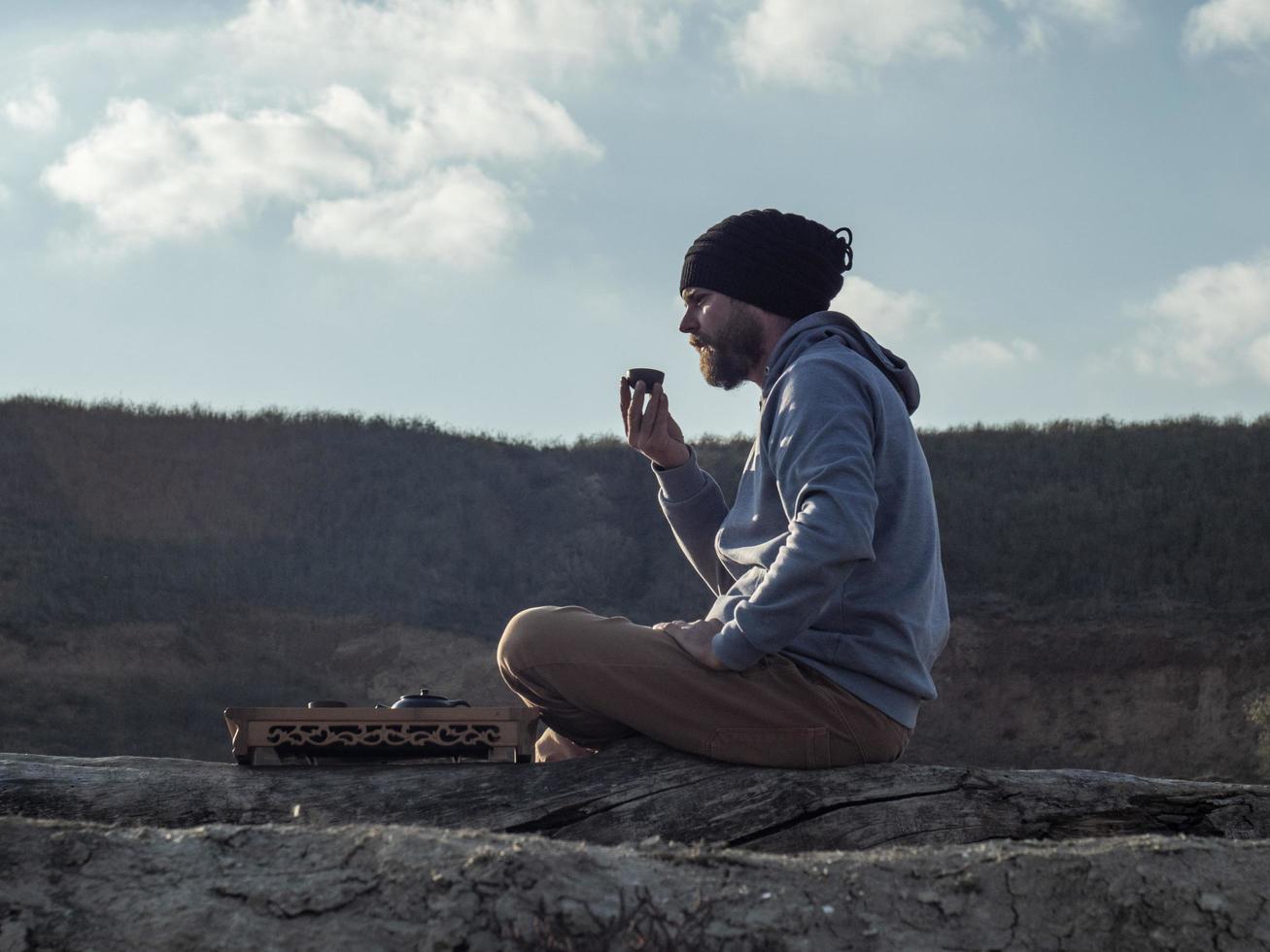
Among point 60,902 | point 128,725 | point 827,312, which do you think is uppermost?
point 827,312

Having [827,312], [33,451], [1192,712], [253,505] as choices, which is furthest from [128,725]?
[827,312]

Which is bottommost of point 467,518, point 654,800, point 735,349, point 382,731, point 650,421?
point 654,800

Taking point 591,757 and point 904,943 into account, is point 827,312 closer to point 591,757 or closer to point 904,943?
point 591,757

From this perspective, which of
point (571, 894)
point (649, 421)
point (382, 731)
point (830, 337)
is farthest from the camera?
point (649, 421)

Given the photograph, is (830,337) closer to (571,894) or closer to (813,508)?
(813,508)

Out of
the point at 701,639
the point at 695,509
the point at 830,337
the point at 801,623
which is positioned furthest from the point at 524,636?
the point at 830,337

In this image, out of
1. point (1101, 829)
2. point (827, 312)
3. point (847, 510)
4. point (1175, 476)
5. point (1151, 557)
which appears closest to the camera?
point (847, 510)

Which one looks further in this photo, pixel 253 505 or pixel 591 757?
pixel 253 505

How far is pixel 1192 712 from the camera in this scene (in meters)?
15.3

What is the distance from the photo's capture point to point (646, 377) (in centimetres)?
418

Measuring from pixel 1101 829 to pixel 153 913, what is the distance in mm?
2383

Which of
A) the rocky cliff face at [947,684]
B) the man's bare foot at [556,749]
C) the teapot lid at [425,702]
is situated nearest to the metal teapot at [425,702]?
the teapot lid at [425,702]

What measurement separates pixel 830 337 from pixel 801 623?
90 centimetres

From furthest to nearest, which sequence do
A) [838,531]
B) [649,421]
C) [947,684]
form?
[947,684]
[649,421]
[838,531]
